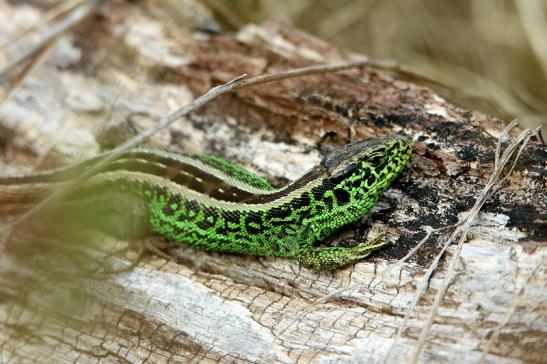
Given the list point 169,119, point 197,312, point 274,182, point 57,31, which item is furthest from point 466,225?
point 57,31

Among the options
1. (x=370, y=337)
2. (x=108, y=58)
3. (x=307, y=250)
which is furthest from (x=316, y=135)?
(x=108, y=58)

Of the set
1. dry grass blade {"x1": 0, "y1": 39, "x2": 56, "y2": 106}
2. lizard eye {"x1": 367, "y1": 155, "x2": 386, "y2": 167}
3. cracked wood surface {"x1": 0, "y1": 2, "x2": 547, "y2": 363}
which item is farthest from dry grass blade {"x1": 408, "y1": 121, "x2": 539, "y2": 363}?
dry grass blade {"x1": 0, "y1": 39, "x2": 56, "y2": 106}

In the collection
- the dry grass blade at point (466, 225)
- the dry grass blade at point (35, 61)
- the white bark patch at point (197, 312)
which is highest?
the dry grass blade at point (35, 61)

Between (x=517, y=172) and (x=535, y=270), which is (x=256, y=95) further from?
(x=535, y=270)

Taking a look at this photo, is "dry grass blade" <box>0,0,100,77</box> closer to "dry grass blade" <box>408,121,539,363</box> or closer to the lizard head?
the lizard head

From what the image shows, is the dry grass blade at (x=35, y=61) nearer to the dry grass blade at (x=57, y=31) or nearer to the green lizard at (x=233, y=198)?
the dry grass blade at (x=57, y=31)

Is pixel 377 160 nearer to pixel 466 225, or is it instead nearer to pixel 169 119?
pixel 466 225

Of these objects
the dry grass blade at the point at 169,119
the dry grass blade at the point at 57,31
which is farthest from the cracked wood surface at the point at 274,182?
the dry grass blade at the point at 169,119
